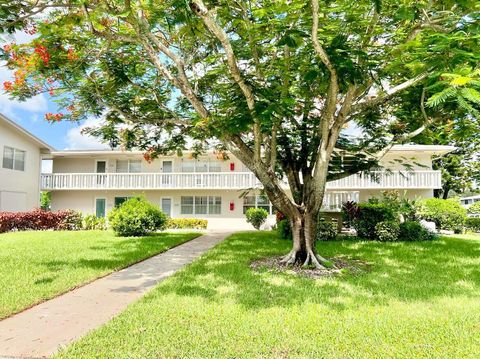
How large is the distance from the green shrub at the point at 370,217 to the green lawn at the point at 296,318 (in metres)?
6.29

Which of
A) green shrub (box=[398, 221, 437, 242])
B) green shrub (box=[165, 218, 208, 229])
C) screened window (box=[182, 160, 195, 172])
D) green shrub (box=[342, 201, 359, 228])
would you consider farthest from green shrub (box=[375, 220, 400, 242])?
screened window (box=[182, 160, 195, 172])

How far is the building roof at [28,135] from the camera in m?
20.8

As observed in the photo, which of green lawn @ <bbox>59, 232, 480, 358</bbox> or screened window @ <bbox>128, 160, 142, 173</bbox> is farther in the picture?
screened window @ <bbox>128, 160, 142, 173</bbox>

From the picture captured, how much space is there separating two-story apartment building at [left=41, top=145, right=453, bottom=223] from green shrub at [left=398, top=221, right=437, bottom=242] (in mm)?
7026

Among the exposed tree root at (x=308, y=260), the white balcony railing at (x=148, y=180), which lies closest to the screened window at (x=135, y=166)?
the white balcony railing at (x=148, y=180)

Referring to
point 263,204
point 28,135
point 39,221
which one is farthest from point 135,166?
point 263,204

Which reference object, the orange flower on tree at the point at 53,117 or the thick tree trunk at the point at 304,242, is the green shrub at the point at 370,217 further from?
the orange flower on tree at the point at 53,117

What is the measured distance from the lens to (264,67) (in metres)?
8.80

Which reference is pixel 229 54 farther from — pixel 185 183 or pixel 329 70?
pixel 185 183

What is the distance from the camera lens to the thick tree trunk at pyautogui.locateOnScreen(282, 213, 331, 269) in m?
8.74

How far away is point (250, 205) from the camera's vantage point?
81.8ft

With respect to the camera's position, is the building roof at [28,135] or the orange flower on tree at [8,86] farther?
the building roof at [28,135]

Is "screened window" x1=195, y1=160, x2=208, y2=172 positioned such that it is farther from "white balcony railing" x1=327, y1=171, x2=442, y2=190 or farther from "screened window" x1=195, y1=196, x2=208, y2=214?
"white balcony railing" x1=327, y1=171, x2=442, y2=190

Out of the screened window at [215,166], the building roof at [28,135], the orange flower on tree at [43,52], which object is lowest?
the screened window at [215,166]
